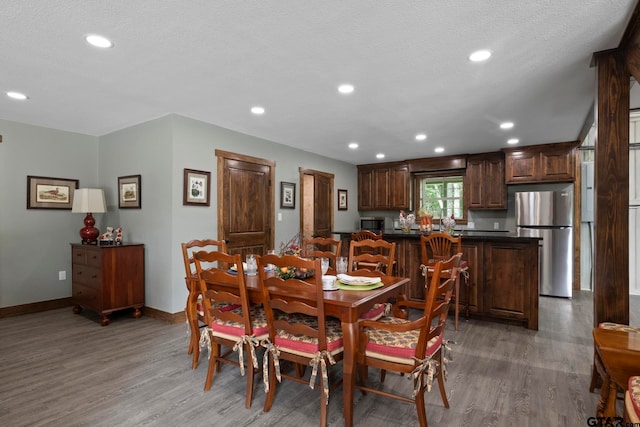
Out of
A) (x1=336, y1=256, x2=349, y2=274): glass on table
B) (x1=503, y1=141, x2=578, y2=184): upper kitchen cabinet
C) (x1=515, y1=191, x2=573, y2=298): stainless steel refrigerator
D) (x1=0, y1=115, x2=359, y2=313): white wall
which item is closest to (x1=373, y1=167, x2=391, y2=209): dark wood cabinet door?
(x1=503, y1=141, x2=578, y2=184): upper kitchen cabinet

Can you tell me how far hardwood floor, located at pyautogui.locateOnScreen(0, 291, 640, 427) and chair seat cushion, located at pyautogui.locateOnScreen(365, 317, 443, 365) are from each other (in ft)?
1.47

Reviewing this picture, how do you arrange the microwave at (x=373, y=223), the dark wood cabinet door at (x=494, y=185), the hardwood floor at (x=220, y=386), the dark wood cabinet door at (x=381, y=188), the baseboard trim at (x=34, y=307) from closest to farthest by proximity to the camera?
the hardwood floor at (x=220, y=386)
the baseboard trim at (x=34, y=307)
the dark wood cabinet door at (x=494, y=185)
the dark wood cabinet door at (x=381, y=188)
the microwave at (x=373, y=223)

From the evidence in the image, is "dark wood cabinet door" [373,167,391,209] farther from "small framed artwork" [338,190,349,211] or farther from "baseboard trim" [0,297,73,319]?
"baseboard trim" [0,297,73,319]

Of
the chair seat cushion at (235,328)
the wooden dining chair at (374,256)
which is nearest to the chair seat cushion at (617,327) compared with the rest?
the wooden dining chair at (374,256)

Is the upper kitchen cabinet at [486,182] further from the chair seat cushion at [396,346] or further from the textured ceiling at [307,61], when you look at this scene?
the chair seat cushion at [396,346]

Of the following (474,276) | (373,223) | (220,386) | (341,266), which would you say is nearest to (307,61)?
(341,266)

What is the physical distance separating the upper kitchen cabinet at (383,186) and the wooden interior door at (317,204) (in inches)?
43.4

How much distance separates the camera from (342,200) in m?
7.16

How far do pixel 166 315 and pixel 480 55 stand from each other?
4051 millimetres

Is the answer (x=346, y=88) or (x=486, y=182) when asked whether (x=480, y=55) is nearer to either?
(x=346, y=88)

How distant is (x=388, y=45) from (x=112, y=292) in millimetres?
3871

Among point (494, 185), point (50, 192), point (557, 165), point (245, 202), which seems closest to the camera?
point (50, 192)

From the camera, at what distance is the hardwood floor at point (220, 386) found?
6.90 ft

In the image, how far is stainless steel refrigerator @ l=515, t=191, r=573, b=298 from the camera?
17.6 ft
